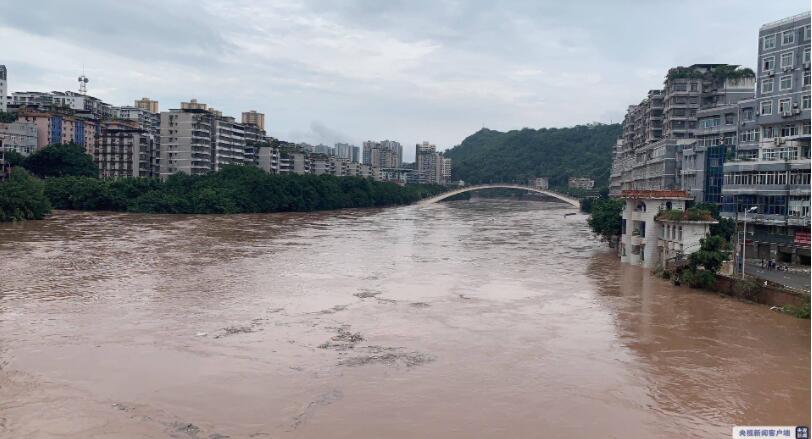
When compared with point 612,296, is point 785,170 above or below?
above

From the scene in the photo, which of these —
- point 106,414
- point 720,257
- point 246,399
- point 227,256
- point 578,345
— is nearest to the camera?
point 106,414

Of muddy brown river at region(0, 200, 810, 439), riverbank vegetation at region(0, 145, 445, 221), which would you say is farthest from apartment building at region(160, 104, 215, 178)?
muddy brown river at region(0, 200, 810, 439)

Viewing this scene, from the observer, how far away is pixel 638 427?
34.2 ft

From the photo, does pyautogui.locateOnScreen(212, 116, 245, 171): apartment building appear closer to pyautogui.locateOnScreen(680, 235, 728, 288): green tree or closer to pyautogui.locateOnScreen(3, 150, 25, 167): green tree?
pyautogui.locateOnScreen(3, 150, 25, 167): green tree

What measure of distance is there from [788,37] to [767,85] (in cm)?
190

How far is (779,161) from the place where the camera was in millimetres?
23906

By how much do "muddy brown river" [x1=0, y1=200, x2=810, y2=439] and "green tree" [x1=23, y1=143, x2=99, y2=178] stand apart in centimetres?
3552

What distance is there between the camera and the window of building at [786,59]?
2530 cm

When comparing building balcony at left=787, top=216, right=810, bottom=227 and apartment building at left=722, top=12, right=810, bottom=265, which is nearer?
building balcony at left=787, top=216, right=810, bottom=227

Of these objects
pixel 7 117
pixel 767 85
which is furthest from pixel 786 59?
pixel 7 117

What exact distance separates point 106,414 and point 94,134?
68.7m

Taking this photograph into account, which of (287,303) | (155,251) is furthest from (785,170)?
(155,251)

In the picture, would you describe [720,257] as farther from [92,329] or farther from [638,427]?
[92,329]

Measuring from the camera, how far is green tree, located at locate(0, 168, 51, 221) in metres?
39.8
